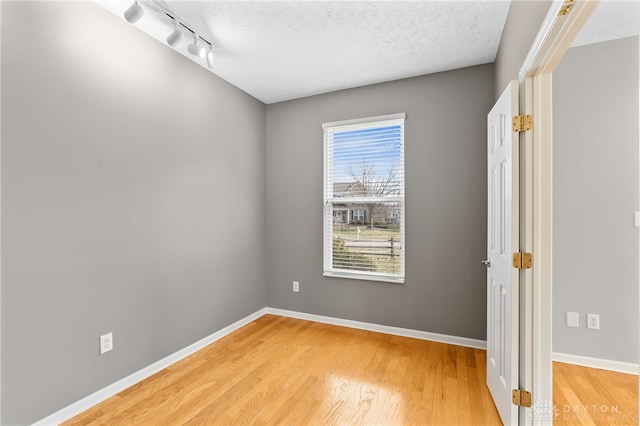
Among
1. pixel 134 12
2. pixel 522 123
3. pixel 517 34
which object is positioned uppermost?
pixel 134 12

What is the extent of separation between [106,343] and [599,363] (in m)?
3.86

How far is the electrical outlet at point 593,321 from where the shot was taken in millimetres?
2436

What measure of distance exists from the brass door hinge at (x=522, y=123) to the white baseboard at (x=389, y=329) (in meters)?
2.12

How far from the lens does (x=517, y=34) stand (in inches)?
70.0

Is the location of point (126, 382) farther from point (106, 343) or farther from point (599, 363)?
point (599, 363)

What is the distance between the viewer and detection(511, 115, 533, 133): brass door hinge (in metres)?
1.56

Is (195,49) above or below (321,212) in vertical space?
above

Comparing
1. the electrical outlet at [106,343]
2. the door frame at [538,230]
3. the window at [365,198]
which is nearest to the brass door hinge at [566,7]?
the door frame at [538,230]

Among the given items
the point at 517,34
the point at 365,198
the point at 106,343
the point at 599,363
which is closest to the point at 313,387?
the point at 106,343

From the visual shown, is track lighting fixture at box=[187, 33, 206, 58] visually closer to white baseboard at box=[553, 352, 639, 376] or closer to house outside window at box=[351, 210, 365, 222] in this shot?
house outside window at box=[351, 210, 365, 222]

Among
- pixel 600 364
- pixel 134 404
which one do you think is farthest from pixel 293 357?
pixel 600 364

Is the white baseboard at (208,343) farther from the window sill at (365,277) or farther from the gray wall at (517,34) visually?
the gray wall at (517,34)

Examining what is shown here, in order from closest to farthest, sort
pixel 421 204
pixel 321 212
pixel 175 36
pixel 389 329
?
pixel 175 36 < pixel 421 204 < pixel 389 329 < pixel 321 212

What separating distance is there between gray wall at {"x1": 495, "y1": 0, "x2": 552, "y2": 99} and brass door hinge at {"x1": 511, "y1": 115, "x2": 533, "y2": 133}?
34cm
